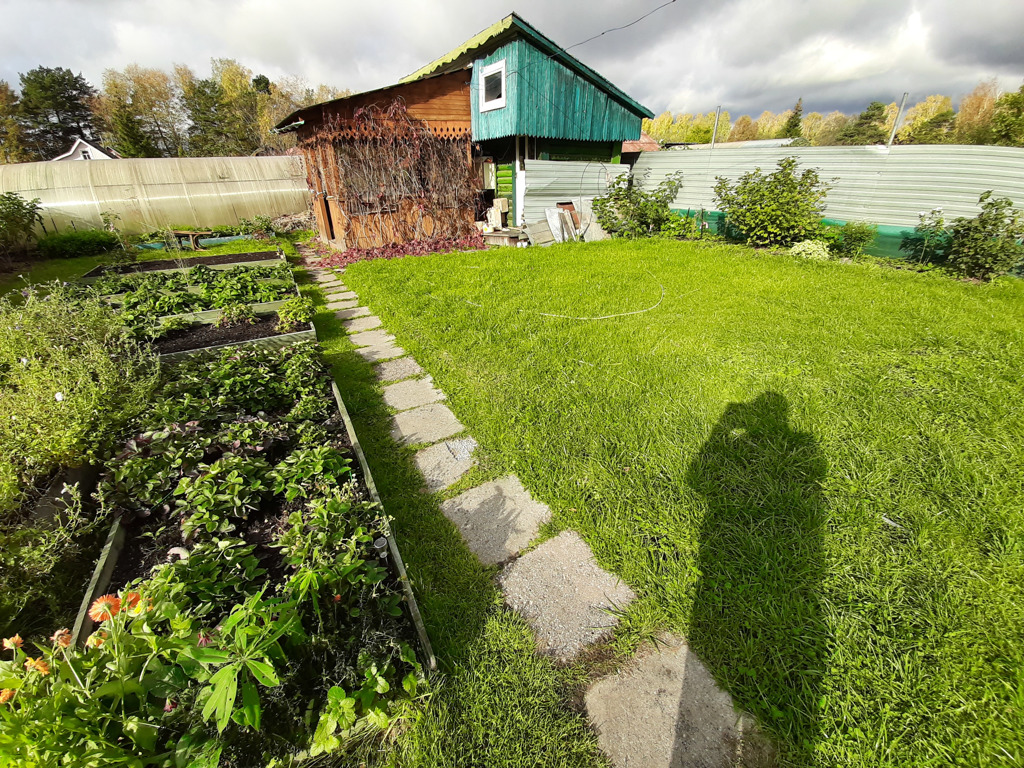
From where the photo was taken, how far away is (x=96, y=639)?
112 centimetres

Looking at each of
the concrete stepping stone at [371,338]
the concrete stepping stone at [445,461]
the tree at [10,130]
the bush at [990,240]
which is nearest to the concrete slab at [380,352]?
the concrete stepping stone at [371,338]

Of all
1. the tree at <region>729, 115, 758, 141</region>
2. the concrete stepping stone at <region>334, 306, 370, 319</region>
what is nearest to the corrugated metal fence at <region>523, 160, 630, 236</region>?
the concrete stepping stone at <region>334, 306, 370, 319</region>

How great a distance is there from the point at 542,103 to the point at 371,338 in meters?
8.07

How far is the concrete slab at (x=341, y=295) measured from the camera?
20.3 ft

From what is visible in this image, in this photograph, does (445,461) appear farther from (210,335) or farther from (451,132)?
(451,132)

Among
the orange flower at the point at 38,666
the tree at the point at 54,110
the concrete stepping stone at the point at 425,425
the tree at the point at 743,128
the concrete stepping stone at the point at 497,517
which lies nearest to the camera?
the orange flower at the point at 38,666

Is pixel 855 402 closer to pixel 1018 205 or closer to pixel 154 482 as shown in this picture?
pixel 154 482

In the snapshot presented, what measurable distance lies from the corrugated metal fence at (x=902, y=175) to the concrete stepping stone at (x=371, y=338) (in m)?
8.85

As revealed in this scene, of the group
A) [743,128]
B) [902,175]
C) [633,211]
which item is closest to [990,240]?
[902,175]

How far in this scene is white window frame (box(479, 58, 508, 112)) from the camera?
9.05 m

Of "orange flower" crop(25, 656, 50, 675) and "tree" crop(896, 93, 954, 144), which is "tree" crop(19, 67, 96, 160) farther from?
"tree" crop(896, 93, 954, 144)

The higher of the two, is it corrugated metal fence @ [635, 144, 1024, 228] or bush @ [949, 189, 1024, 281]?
corrugated metal fence @ [635, 144, 1024, 228]

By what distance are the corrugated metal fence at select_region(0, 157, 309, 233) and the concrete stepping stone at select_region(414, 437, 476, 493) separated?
14.4m

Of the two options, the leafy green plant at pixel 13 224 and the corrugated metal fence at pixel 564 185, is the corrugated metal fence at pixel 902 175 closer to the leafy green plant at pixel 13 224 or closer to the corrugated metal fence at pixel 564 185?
the corrugated metal fence at pixel 564 185
